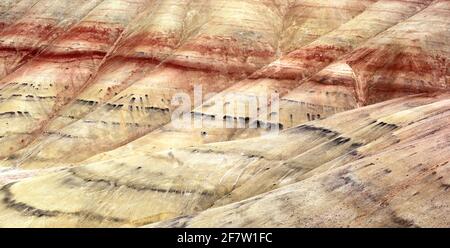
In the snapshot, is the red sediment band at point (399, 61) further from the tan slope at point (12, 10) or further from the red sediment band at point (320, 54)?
the tan slope at point (12, 10)

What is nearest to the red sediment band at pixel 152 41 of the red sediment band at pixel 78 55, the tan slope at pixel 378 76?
the red sediment band at pixel 78 55

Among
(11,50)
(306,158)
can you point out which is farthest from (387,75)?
(11,50)

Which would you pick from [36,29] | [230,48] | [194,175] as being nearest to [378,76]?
[230,48]

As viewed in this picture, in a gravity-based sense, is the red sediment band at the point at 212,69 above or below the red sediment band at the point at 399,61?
below

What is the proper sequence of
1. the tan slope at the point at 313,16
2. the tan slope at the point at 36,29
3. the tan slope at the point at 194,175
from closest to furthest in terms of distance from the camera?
the tan slope at the point at 194,175
the tan slope at the point at 313,16
the tan slope at the point at 36,29

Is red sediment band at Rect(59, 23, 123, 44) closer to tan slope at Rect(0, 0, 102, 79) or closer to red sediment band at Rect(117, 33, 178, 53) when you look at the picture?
tan slope at Rect(0, 0, 102, 79)
